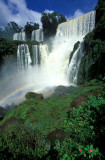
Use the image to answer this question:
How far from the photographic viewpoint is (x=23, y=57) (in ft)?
62.0

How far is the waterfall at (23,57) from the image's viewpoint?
1867 centimetres

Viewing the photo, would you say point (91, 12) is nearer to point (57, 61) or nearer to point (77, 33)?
point (77, 33)

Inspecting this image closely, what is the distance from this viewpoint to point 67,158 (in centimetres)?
204

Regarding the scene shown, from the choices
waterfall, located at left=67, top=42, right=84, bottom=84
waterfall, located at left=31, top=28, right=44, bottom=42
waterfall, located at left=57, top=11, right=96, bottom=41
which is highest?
waterfall, located at left=31, top=28, right=44, bottom=42

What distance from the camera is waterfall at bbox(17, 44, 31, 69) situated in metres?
18.7

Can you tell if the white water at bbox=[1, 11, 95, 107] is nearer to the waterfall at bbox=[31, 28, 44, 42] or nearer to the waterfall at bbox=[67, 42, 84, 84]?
the waterfall at bbox=[67, 42, 84, 84]

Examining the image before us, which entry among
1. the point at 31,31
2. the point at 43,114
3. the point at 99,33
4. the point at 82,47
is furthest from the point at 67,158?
the point at 31,31

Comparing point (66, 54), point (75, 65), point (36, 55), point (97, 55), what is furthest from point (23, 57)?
point (97, 55)

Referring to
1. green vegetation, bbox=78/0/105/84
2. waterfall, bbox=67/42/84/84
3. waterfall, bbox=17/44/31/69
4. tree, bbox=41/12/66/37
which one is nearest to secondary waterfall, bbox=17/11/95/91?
waterfall, bbox=17/44/31/69

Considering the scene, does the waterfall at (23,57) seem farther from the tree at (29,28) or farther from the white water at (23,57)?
the tree at (29,28)

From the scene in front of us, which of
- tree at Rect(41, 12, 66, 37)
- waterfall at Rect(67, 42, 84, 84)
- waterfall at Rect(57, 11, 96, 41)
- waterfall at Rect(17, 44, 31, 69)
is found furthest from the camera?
tree at Rect(41, 12, 66, 37)

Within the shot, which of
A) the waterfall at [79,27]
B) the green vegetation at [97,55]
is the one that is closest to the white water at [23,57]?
the waterfall at [79,27]

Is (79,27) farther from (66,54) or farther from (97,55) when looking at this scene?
(97,55)

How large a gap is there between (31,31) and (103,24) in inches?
1225
